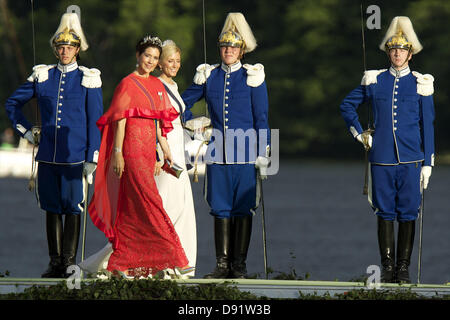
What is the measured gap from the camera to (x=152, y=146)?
9648 millimetres

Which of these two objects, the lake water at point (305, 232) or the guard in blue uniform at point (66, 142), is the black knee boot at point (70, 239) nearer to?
the guard in blue uniform at point (66, 142)

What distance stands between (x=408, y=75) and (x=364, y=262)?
1056 cm

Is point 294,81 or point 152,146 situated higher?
point 294,81

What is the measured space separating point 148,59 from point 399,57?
2.11 m

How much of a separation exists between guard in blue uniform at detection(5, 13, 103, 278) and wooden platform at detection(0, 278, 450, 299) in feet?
2.42

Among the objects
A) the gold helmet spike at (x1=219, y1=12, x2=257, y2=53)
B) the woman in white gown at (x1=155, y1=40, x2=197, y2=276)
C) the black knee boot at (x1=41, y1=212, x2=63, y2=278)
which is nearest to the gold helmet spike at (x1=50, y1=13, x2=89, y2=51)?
the woman in white gown at (x1=155, y1=40, x2=197, y2=276)

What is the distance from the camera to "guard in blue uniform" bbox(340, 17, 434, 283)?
10.1 metres

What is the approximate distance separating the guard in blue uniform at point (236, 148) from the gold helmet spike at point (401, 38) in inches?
42.3

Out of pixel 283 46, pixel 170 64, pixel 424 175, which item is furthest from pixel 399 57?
pixel 283 46

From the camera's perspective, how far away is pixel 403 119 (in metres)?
10.2

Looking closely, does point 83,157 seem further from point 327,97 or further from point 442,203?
point 327,97

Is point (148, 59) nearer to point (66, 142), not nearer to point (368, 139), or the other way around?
point (66, 142)

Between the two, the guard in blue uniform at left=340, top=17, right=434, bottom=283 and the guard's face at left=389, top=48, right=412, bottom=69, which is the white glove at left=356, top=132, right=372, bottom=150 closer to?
the guard in blue uniform at left=340, top=17, right=434, bottom=283
